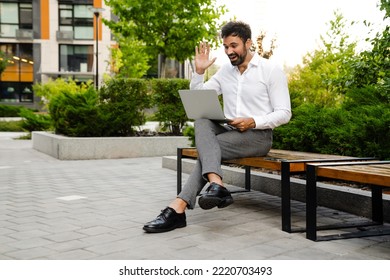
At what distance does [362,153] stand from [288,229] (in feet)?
6.57

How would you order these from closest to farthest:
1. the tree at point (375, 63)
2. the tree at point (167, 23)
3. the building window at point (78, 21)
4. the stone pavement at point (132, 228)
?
the stone pavement at point (132, 228) < the tree at point (375, 63) < the tree at point (167, 23) < the building window at point (78, 21)

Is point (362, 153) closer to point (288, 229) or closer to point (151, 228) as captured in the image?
point (288, 229)

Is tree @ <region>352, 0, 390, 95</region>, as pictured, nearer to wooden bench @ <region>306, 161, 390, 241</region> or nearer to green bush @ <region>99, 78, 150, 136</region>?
wooden bench @ <region>306, 161, 390, 241</region>

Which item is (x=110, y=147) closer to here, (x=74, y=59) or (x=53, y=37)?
(x=74, y=59)

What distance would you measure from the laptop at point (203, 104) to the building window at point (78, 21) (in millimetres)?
44800

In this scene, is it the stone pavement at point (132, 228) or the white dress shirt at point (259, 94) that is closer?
the stone pavement at point (132, 228)

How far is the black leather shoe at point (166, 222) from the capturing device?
162 inches

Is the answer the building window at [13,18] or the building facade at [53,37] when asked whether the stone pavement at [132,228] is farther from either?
the building window at [13,18]

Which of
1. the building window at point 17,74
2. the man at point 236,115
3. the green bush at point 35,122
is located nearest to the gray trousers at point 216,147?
the man at point 236,115

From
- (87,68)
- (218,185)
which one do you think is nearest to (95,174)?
(218,185)

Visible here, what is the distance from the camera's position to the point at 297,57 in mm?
23438

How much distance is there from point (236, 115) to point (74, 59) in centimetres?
4560

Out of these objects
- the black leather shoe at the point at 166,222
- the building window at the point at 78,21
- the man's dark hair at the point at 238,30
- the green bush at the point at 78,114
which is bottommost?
the black leather shoe at the point at 166,222

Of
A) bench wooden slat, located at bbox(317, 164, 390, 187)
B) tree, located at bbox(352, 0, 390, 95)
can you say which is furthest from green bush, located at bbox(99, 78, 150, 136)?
bench wooden slat, located at bbox(317, 164, 390, 187)
